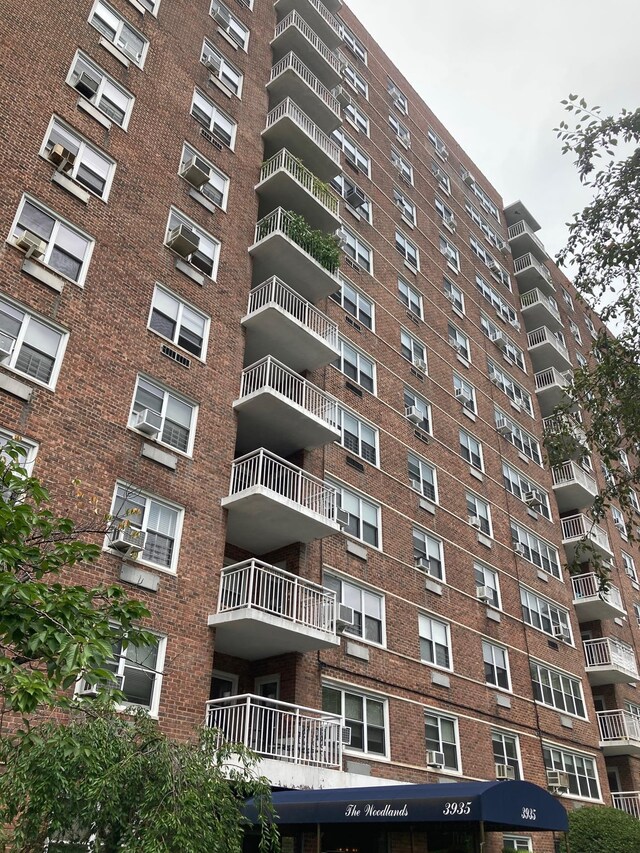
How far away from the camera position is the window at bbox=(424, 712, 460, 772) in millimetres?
19484

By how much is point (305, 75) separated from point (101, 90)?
1033cm

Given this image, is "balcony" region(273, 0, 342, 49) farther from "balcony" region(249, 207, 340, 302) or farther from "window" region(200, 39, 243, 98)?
"balcony" region(249, 207, 340, 302)

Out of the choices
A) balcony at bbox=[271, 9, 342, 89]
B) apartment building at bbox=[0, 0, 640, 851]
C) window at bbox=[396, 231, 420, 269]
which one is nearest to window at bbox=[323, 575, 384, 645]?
apartment building at bbox=[0, 0, 640, 851]

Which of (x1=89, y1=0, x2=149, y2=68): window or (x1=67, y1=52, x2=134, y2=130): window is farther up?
(x1=89, y1=0, x2=149, y2=68): window

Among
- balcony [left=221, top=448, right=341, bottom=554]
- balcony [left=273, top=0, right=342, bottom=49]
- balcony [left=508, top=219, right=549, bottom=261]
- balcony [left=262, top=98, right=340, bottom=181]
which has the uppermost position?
balcony [left=508, top=219, right=549, bottom=261]

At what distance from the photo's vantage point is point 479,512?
88.0 ft

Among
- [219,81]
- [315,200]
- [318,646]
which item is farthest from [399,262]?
[318,646]

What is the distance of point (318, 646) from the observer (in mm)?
16016

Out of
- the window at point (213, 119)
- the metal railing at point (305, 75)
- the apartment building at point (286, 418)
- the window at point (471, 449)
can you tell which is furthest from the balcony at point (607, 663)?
the window at point (213, 119)

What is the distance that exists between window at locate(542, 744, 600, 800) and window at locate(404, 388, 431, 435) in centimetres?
1158

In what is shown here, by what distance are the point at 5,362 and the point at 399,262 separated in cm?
1898

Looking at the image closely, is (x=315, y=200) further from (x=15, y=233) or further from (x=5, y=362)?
(x=5, y=362)

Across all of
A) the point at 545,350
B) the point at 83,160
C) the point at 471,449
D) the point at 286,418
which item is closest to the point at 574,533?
the point at 471,449

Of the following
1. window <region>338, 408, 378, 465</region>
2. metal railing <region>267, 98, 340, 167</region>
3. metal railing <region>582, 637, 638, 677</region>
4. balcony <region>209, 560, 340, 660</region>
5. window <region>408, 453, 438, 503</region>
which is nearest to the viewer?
balcony <region>209, 560, 340, 660</region>
